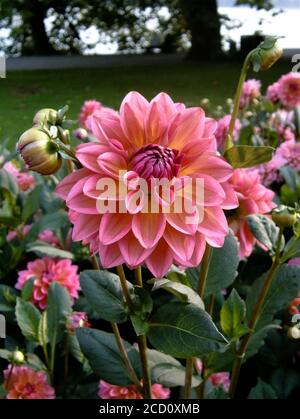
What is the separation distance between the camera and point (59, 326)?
875mm

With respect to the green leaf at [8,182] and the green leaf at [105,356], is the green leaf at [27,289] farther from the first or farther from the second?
the green leaf at [8,182]

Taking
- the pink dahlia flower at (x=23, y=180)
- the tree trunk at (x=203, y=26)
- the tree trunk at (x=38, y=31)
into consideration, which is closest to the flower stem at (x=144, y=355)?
the pink dahlia flower at (x=23, y=180)

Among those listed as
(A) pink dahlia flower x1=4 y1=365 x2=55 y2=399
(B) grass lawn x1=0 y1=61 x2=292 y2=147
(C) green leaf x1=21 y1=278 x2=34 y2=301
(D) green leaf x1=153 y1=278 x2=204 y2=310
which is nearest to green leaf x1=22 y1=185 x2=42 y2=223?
(C) green leaf x1=21 y1=278 x2=34 y2=301

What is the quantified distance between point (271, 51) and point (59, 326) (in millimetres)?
490

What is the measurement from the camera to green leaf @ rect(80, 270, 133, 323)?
0.62 meters

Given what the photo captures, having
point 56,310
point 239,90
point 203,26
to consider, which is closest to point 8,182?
point 56,310

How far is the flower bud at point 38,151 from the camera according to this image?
1.62ft

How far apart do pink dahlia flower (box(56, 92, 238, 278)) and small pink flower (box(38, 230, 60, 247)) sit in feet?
2.09

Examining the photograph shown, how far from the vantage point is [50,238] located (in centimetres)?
114

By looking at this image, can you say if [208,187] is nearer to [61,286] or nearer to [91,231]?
[91,231]

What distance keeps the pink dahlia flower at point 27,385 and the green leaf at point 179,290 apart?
1.06 ft

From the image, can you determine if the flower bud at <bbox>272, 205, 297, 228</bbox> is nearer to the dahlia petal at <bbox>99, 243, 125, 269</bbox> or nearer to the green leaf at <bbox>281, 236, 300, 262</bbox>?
the green leaf at <bbox>281, 236, 300, 262</bbox>

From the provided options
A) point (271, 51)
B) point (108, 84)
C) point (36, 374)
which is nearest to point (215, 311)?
point (36, 374)

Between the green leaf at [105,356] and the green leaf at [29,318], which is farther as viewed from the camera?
the green leaf at [29,318]
